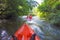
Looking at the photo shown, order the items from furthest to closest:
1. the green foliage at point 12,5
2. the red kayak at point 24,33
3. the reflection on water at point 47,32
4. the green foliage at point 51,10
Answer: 1. the green foliage at point 51,10
2. the green foliage at point 12,5
3. the reflection on water at point 47,32
4. the red kayak at point 24,33

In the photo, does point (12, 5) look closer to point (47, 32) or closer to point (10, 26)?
point (10, 26)

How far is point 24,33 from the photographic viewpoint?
3.62 m

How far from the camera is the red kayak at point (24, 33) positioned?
3.57 m

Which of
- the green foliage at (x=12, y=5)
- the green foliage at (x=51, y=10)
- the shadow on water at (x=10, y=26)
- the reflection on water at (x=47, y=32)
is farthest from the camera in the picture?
the green foliage at (x=51, y=10)

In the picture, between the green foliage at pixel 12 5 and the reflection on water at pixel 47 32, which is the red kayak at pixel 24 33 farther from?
the green foliage at pixel 12 5

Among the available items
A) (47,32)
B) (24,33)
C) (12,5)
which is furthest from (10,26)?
(24,33)

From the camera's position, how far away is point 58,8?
19516 mm

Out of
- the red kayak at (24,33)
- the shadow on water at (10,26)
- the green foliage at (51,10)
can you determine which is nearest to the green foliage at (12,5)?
the shadow on water at (10,26)

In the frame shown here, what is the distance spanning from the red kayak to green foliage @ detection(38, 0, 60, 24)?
14.2 metres

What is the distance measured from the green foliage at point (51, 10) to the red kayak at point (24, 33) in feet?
46.7

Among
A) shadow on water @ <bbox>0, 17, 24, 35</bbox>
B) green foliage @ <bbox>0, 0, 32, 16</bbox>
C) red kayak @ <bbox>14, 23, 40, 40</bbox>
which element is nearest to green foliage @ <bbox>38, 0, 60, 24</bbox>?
green foliage @ <bbox>0, 0, 32, 16</bbox>

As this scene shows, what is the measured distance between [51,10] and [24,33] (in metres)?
17.1

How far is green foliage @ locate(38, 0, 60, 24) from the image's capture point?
60.4ft

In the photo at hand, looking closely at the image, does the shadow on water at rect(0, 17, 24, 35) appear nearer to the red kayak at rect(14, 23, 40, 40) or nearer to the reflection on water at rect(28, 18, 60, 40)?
the reflection on water at rect(28, 18, 60, 40)
